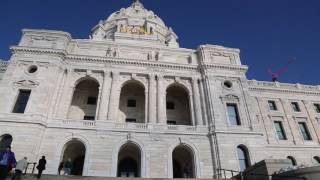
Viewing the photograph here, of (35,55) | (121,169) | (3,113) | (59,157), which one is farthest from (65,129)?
(35,55)

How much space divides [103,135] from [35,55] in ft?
40.8

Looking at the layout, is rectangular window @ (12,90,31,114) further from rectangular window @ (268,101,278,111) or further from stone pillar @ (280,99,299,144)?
stone pillar @ (280,99,299,144)

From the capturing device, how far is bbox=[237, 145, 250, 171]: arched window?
25.4m

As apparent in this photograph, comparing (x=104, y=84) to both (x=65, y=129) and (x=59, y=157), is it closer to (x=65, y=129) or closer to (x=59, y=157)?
(x=65, y=129)

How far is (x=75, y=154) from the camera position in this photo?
91.5ft

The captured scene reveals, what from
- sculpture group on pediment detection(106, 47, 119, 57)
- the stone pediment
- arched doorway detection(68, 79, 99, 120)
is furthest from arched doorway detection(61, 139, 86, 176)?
the stone pediment

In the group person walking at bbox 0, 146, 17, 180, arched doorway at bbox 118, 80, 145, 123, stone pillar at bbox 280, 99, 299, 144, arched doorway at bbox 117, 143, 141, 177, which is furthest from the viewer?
stone pillar at bbox 280, 99, 299, 144

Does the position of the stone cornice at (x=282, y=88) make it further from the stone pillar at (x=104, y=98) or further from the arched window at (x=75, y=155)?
the arched window at (x=75, y=155)

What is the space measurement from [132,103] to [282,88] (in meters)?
23.7

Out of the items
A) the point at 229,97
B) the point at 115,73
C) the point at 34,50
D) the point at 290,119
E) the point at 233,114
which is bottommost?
the point at 233,114

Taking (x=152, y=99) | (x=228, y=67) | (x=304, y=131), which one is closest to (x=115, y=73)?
(x=152, y=99)

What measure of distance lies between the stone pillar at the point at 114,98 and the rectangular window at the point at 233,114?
1256cm

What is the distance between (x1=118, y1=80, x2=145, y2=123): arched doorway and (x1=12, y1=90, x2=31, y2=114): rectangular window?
10054mm

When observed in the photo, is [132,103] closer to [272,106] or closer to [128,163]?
[128,163]
